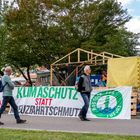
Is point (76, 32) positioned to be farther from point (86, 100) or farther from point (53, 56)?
point (86, 100)

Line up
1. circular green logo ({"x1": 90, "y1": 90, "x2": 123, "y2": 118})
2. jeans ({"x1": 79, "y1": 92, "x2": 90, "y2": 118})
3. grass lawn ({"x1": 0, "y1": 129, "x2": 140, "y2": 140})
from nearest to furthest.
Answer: grass lawn ({"x1": 0, "y1": 129, "x2": 140, "y2": 140})
jeans ({"x1": 79, "y1": 92, "x2": 90, "y2": 118})
circular green logo ({"x1": 90, "y1": 90, "x2": 123, "y2": 118})

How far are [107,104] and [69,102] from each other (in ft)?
5.36

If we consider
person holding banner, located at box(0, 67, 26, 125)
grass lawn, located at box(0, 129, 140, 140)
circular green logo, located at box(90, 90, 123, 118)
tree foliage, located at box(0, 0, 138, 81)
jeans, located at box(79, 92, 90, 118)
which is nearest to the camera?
grass lawn, located at box(0, 129, 140, 140)

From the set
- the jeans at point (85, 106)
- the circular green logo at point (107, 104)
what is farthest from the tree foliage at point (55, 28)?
the jeans at point (85, 106)

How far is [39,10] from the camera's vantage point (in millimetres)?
43156

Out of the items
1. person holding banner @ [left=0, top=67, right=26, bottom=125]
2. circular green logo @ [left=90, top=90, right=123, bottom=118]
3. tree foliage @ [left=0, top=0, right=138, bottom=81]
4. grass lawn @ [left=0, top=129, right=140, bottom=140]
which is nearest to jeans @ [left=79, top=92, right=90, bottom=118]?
circular green logo @ [left=90, top=90, right=123, bottom=118]

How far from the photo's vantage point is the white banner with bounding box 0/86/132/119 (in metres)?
16.8

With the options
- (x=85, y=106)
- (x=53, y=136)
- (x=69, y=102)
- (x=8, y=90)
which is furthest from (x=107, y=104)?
(x=53, y=136)

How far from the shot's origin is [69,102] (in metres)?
17.9

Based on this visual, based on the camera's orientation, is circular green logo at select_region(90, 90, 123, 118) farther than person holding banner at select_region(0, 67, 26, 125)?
Yes

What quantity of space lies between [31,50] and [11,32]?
2770mm

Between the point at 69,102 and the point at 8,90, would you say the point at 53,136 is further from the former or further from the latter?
the point at 69,102

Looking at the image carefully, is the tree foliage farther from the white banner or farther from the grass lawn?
the grass lawn

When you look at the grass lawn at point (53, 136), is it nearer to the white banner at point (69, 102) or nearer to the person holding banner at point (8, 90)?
the person holding banner at point (8, 90)
